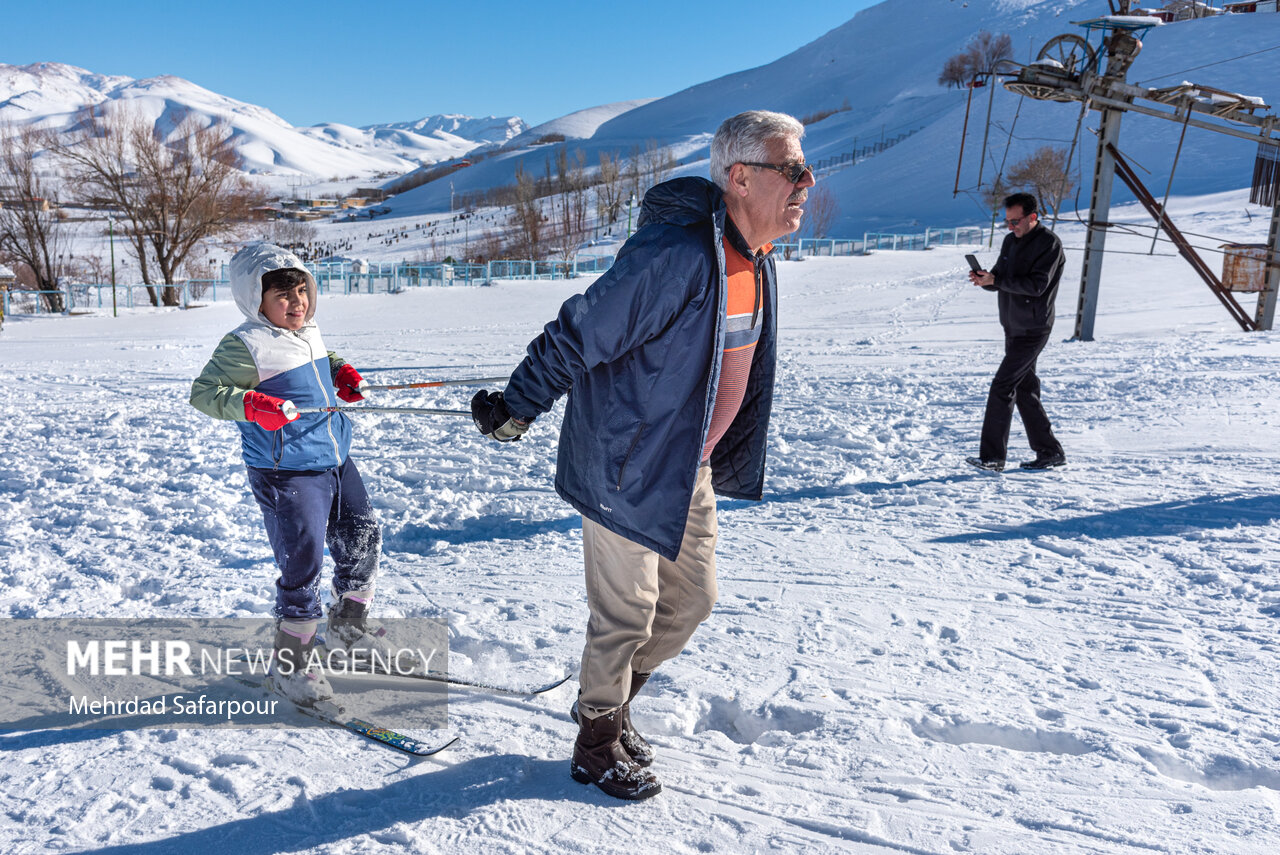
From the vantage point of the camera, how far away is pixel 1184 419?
6.87 meters

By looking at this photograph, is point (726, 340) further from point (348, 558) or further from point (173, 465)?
point (173, 465)

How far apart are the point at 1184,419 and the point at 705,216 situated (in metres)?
6.45

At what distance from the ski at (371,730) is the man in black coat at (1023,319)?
164 inches

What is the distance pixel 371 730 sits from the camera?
2.57 m

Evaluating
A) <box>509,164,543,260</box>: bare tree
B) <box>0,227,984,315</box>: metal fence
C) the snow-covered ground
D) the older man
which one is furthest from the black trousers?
<box>509,164,543,260</box>: bare tree

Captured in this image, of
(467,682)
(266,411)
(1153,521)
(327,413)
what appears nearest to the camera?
(266,411)

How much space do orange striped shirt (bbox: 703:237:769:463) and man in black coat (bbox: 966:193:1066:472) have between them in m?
3.35

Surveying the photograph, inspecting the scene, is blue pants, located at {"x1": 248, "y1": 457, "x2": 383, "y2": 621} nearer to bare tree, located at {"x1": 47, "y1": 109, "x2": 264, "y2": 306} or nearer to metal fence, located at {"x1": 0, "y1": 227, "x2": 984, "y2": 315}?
metal fence, located at {"x1": 0, "y1": 227, "x2": 984, "y2": 315}

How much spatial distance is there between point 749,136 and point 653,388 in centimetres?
69

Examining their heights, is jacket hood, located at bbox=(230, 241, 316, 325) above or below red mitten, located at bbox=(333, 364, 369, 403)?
above

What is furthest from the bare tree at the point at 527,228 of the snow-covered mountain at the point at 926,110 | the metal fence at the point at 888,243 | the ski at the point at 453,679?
the ski at the point at 453,679

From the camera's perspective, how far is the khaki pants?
2201mm

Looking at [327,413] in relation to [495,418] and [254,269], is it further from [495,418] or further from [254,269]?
[495,418]

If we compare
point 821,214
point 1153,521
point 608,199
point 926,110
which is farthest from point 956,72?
point 1153,521
